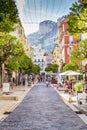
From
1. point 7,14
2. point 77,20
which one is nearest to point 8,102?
point 7,14

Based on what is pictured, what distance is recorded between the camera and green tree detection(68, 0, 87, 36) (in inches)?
960

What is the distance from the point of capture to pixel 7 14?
23719 millimetres

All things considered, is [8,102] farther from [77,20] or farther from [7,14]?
[77,20]

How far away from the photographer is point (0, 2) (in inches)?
909

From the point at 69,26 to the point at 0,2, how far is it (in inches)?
183

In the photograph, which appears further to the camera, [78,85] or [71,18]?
[78,85]

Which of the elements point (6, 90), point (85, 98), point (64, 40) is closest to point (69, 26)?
point (85, 98)

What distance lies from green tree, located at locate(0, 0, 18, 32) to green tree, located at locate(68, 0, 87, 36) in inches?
135

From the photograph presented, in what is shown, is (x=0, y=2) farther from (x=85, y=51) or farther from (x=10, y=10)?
(x=85, y=51)

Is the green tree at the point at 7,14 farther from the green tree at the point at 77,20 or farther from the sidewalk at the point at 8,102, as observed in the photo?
the sidewalk at the point at 8,102

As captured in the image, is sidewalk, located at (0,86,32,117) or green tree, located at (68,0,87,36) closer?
sidewalk, located at (0,86,32,117)

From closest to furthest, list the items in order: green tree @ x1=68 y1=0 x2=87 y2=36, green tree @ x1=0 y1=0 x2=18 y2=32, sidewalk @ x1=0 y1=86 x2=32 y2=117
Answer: green tree @ x1=0 y1=0 x2=18 y2=32 < sidewalk @ x1=0 y1=86 x2=32 y2=117 < green tree @ x1=68 y1=0 x2=87 y2=36

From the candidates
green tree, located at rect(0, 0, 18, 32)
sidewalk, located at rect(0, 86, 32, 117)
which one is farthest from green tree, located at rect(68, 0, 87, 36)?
sidewalk, located at rect(0, 86, 32, 117)

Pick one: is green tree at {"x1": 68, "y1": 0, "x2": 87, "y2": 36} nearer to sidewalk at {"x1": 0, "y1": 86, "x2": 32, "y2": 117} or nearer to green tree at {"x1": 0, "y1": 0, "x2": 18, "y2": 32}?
→ green tree at {"x1": 0, "y1": 0, "x2": 18, "y2": 32}
